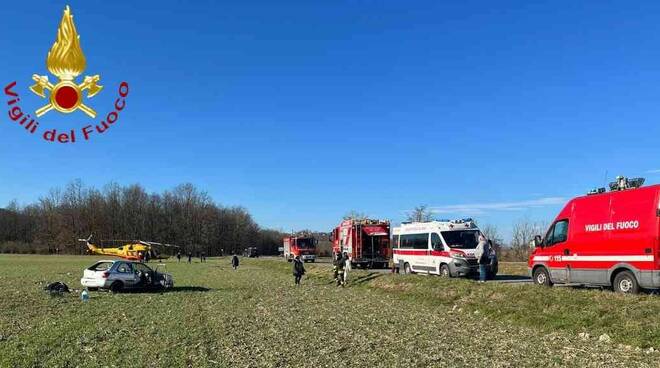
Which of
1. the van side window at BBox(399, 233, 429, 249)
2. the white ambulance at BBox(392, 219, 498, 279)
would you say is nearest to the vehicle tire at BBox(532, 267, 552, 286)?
the white ambulance at BBox(392, 219, 498, 279)

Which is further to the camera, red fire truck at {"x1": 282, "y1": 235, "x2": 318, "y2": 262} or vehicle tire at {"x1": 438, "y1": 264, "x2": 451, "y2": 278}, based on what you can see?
red fire truck at {"x1": 282, "y1": 235, "x2": 318, "y2": 262}

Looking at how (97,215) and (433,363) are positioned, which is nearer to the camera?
(433,363)

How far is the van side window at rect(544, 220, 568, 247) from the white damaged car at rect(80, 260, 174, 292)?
17285 mm

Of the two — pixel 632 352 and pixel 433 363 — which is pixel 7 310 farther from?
pixel 632 352

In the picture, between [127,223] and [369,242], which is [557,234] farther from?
[127,223]

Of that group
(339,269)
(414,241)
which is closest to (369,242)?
(339,269)

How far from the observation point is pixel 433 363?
950 centimetres

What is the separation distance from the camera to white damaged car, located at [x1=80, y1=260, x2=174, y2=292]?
2431 centimetres

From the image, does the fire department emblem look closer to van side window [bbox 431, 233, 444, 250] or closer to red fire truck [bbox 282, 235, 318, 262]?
van side window [bbox 431, 233, 444, 250]

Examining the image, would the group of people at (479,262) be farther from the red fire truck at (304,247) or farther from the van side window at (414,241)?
the red fire truck at (304,247)

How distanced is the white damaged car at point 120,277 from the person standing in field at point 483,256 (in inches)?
575

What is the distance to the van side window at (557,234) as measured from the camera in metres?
18.1

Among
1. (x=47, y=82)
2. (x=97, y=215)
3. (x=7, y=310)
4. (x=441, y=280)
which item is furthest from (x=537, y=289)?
(x=97, y=215)

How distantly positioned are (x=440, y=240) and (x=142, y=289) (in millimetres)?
13894
